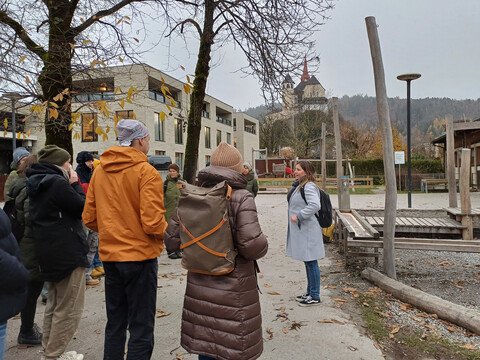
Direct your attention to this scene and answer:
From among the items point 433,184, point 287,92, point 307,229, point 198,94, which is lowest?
point 433,184

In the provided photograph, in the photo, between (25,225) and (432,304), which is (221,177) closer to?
(25,225)

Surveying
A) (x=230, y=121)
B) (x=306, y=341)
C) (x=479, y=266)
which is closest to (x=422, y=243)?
(x=479, y=266)

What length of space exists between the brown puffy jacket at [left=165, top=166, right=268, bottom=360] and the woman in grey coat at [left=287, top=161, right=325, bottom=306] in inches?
82.7

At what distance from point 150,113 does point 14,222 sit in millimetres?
28662

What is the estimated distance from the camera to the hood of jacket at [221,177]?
262cm

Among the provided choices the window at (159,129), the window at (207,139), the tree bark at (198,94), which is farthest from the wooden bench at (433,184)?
the window at (207,139)

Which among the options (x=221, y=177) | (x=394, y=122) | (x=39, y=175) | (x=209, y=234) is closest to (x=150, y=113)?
(x=39, y=175)

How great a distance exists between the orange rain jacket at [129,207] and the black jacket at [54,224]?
1.67 ft

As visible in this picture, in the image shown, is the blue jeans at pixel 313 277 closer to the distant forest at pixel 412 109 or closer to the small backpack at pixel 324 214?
the small backpack at pixel 324 214

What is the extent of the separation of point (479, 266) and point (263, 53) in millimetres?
6295

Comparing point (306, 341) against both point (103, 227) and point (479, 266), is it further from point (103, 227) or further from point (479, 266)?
point (479, 266)

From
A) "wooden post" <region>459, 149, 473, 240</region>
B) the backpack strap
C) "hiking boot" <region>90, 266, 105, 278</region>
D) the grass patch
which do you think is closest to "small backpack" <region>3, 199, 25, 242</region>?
the backpack strap

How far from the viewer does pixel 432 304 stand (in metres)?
4.73

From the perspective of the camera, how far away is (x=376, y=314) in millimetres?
4684
